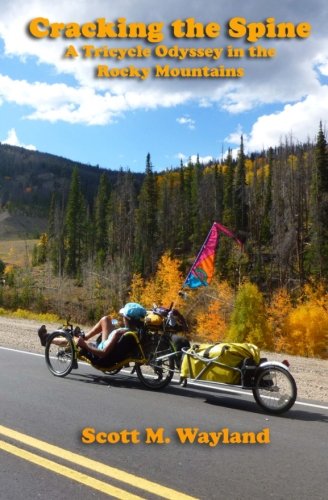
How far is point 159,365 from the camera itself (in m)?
7.84

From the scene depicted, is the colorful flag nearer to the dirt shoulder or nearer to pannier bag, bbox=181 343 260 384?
the dirt shoulder

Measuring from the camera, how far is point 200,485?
13.5 feet

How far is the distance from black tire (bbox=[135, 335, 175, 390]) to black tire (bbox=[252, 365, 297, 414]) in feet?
5.20

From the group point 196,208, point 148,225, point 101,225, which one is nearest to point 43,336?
point 148,225

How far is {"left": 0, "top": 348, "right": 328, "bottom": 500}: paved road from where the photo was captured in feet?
13.2

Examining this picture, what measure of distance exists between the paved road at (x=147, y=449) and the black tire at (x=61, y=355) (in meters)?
0.95

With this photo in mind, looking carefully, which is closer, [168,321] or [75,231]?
[168,321]

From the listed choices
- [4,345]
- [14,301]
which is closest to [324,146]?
[14,301]

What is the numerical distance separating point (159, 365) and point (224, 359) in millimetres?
1358

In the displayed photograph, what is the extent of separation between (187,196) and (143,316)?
93840 millimetres

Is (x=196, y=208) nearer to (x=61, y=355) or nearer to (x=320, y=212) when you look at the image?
(x=320, y=212)

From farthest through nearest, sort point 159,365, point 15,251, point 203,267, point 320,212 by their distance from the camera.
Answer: point 15,251, point 320,212, point 203,267, point 159,365

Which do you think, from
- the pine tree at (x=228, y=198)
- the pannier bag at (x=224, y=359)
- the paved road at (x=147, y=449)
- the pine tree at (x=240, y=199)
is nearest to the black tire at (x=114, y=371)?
the paved road at (x=147, y=449)

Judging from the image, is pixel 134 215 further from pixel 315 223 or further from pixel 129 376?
pixel 129 376
